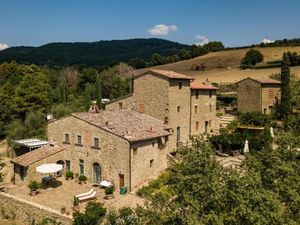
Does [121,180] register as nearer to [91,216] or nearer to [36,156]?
[91,216]

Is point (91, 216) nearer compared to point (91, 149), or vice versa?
point (91, 216)

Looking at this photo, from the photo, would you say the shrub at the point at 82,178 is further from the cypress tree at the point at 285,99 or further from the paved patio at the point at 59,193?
the cypress tree at the point at 285,99

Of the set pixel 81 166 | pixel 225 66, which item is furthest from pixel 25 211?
pixel 225 66

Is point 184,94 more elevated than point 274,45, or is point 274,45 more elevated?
point 274,45

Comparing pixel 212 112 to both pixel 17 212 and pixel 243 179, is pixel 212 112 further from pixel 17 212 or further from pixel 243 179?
pixel 243 179

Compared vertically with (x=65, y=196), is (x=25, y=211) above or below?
below

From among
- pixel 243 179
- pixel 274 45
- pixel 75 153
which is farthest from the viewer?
pixel 274 45

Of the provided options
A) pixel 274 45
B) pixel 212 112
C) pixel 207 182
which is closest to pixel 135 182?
pixel 207 182
